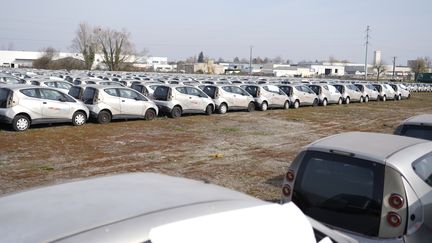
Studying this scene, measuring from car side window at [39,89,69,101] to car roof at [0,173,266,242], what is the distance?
514 inches

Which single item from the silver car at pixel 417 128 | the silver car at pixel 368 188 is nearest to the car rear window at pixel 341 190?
the silver car at pixel 368 188

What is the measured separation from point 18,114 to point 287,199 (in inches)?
461

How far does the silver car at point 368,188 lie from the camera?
4.14 m

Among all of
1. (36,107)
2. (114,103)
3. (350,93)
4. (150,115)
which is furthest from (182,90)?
(350,93)

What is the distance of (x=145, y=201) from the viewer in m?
2.35

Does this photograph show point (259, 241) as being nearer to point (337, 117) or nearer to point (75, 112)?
point (75, 112)

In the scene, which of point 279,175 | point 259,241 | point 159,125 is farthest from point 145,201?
point 159,125

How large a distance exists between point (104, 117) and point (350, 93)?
20.8 m

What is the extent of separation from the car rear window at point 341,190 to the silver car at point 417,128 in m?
2.72

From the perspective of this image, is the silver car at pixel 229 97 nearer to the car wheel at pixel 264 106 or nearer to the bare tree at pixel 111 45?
the car wheel at pixel 264 106

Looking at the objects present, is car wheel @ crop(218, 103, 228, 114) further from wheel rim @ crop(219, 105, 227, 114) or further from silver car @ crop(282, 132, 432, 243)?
silver car @ crop(282, 132, 432, 243)

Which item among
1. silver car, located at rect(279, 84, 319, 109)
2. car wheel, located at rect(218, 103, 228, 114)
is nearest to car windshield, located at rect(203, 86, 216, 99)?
car wheel, located at rect(218, 103, 228, 114)

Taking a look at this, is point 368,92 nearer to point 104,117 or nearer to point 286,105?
point 286,105

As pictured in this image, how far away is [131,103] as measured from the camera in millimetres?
17500
